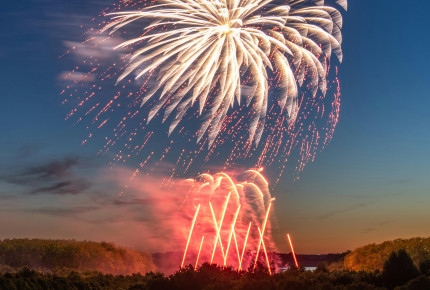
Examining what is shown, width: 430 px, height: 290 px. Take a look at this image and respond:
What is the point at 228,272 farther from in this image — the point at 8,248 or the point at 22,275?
the point at 8,248

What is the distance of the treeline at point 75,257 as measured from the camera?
54.5 m

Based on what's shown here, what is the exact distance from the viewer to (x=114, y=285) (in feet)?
90.4

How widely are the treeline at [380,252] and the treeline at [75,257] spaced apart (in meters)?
25.2

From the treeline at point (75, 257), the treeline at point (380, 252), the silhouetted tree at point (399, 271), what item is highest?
the treeline at point (75, 257)

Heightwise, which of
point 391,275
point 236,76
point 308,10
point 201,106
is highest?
point 308,10

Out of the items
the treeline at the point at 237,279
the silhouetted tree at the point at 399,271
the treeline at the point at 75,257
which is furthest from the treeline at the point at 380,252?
the treeline at the point at 75,257

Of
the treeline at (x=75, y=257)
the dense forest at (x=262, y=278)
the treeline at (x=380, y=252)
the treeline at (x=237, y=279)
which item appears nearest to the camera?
the dense forest at (x=262, y=278)

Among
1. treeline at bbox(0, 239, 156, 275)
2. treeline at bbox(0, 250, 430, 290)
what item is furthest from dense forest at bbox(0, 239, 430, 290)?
treeline at bbox(0, 239, 156, 275)

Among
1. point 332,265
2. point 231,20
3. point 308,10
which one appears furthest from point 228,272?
point 332,265

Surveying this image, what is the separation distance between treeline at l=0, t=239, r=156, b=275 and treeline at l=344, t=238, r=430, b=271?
2523 centimetres

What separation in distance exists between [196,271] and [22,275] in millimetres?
9879

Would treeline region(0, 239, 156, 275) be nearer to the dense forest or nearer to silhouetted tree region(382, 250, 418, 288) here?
the dense forest

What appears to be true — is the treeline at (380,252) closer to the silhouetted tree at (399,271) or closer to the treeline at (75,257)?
the silhouetted tree at (399,271)

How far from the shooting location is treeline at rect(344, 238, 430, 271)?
3520 centimetres
